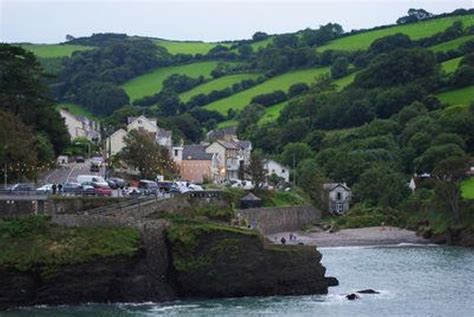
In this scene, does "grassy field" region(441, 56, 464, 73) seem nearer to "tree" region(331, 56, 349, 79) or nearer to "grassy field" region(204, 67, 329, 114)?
"tree" region(331, 56, 349, 79)

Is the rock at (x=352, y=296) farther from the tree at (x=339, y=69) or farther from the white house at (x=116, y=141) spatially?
the tree at (x=339, y=69)

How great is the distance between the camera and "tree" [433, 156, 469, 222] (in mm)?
100688

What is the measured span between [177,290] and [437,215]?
164 feet

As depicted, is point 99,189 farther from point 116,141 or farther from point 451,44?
point 451,44

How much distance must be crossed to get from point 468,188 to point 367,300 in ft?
180

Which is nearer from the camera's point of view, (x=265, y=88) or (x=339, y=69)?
(x=339, y=69)

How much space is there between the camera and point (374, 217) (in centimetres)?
11094

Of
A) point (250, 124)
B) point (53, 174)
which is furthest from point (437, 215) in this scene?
point (250, 124)

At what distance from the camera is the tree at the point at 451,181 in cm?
10069

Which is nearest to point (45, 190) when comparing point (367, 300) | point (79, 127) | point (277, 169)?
point (367, 300)

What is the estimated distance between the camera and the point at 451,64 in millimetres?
167125

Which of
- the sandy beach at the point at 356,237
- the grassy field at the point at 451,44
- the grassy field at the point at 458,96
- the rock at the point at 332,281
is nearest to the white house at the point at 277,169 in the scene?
the grassy field at the point at 458,96

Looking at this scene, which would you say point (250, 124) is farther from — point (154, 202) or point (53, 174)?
point (154, 202)

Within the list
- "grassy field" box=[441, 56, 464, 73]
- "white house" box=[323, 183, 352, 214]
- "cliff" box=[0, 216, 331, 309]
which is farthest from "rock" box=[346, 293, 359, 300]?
"grassy field" box=[441, 56, 464, 73]
